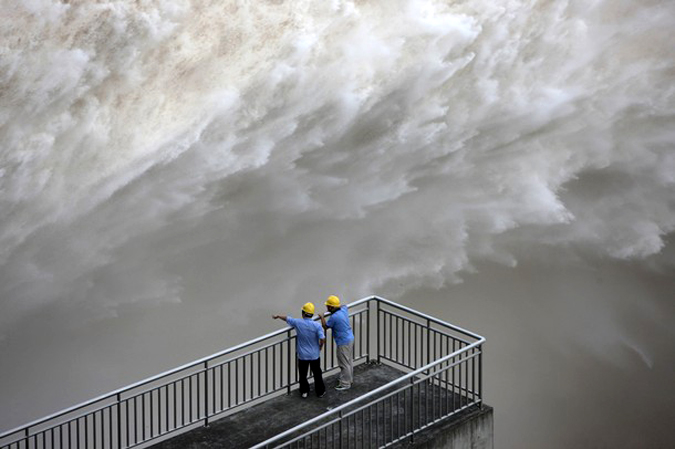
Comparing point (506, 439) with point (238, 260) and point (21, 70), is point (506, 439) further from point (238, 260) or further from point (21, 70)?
point (21, 70)

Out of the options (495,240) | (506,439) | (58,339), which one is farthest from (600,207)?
(58,339)

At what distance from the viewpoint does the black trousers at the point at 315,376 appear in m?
13.8

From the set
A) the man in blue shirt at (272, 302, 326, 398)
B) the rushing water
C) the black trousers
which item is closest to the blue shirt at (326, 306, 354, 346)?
the man in blue shirt at (272, 302, 326, 398)

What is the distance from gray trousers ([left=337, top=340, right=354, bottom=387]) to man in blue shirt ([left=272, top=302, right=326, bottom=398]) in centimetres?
→ 34

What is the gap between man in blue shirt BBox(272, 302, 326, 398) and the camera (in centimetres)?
1352

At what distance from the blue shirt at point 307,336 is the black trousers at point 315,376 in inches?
5.0

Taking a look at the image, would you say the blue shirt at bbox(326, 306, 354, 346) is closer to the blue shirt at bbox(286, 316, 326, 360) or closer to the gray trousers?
the gray trousers

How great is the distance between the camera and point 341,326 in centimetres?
1368

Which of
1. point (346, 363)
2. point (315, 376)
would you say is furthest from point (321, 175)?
point (315, 376)

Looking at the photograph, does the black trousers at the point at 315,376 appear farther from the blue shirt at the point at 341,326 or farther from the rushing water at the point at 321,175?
the rushing water at the point at 321,175

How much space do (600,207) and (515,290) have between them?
3.24 metres

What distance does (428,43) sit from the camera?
23.4 m

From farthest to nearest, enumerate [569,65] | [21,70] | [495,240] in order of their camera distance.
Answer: [495,240] < [569,65] < [21,70]

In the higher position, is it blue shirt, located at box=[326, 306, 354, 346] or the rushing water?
the rushing water
